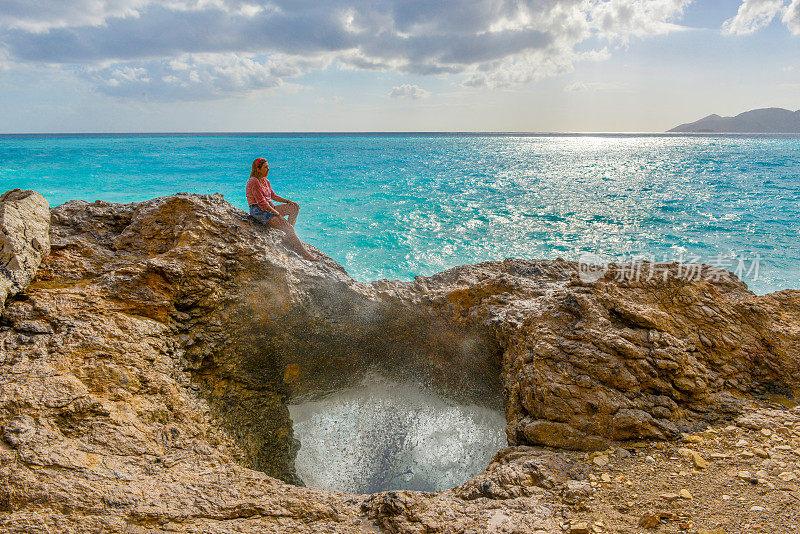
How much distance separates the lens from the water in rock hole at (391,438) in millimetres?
5723

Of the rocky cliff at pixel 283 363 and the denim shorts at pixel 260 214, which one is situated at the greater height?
the denim shorts at pixel 260 214

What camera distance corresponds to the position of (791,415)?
13.4 ft

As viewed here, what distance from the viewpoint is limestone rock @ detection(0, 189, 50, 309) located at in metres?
4.25

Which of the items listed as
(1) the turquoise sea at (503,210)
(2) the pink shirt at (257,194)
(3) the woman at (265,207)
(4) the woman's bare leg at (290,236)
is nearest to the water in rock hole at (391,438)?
(4) the woman's bare leg at (290,236)

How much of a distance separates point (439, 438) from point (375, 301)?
2117 mm

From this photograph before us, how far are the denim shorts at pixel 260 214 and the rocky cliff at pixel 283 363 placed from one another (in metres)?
0.17

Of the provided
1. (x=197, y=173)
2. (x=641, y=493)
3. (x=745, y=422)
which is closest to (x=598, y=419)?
(x=641, y=493)

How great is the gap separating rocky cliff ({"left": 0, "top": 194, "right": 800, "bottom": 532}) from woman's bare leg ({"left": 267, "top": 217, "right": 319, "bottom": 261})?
0.19 m

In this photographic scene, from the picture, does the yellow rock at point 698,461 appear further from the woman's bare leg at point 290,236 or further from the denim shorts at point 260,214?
the denim shorts at point 260,214

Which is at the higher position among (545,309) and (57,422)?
(545,309)

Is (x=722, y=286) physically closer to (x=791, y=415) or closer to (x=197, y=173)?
(x=791, y=415)

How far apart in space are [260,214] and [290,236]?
52cm

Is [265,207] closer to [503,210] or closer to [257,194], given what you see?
[257,194]

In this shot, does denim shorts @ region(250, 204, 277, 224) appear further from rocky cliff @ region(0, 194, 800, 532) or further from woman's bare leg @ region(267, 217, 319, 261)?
rocky cliff @ region(0, 194, 800, 532)
